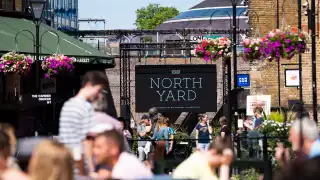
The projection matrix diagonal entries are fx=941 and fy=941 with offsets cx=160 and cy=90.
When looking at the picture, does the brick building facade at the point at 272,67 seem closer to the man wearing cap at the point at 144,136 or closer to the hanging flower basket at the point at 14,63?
the hanging flower basket at the point at 14,63

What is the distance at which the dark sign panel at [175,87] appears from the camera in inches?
1539

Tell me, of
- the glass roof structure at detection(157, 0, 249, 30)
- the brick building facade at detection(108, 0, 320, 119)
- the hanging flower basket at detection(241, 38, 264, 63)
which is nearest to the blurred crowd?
the hanging flower basket at detection(241, 38, 264, 63)

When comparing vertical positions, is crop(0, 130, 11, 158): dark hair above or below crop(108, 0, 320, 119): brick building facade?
below

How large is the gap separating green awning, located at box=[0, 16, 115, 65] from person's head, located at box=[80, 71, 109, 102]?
19.7m

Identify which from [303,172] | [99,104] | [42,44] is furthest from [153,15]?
[303,172]

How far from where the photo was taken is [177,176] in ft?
29.9

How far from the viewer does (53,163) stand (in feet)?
24.2

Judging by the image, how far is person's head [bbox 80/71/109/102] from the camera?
9.49 meters

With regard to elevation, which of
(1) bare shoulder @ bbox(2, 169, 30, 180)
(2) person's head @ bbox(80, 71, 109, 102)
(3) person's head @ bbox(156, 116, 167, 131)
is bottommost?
(3) person's head @ bbox(156, 116, 167, 131)

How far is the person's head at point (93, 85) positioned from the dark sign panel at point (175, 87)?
29276 mm

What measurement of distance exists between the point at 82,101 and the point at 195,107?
30.7 meters

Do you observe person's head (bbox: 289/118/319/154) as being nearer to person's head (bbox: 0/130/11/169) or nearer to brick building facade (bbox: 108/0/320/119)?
person's head (bbox: 0/130/11/169)

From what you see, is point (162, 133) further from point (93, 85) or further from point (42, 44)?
point (42, 44)

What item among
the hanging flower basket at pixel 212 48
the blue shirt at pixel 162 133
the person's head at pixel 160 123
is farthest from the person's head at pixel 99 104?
the person's head at pixel 160 123
